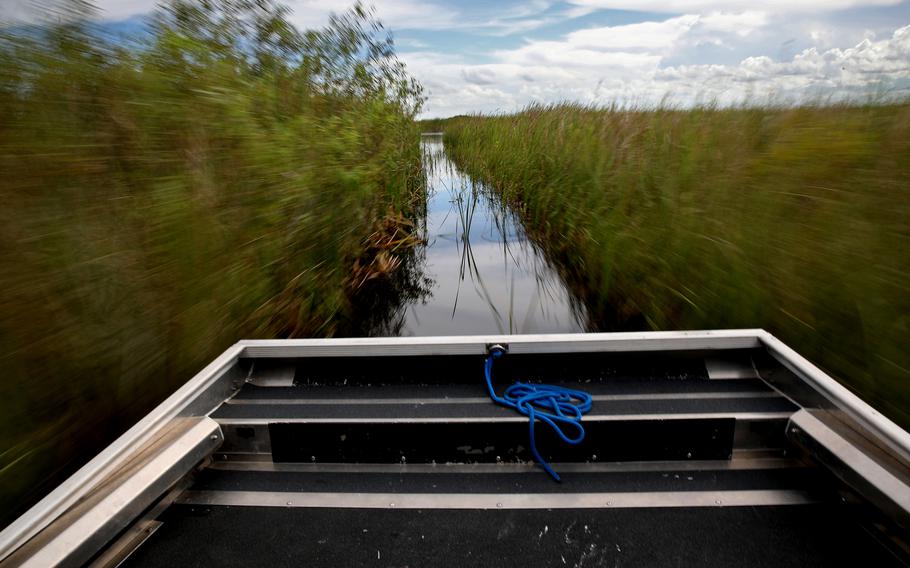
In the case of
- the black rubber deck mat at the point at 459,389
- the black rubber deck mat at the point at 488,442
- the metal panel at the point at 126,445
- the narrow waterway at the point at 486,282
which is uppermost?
the metal panel at the point at 126,445

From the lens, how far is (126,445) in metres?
1.16

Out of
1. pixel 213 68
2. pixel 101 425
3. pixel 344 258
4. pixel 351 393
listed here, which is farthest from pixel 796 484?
pixel 344 258

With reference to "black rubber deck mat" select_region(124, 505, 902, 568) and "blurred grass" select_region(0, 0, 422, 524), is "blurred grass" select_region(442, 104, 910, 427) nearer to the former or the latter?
"black rubber deck mat" select_region(124, 505, 902, 568)

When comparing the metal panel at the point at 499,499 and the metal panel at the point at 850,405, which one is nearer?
the metal panel at the point at 850,405

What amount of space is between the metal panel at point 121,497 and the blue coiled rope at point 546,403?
2.66 feet

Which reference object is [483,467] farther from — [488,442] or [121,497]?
[121,497]

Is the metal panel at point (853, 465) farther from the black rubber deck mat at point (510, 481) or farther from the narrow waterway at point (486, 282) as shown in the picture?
the narrow waterway at point (486, 282)

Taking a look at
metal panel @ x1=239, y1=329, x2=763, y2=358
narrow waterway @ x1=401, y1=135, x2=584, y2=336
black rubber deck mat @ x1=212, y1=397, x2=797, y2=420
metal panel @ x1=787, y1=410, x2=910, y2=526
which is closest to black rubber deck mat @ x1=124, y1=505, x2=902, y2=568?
metal panel @ x1=787, y1=410, x2=910, y2=526

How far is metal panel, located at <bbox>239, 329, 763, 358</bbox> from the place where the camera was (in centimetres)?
157

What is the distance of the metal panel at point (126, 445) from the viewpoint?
0.93 metres

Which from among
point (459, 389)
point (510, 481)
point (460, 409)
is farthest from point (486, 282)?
point (510, 481)

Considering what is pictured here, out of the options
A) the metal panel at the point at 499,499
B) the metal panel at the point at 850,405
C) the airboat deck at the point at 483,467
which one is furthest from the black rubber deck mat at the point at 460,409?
the metal panel at the point at 499,499

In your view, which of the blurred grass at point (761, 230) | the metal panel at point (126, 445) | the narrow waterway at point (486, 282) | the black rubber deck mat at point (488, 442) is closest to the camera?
the metal panel at point (126, 445)

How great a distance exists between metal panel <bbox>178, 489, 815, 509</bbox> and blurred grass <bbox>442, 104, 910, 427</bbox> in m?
0.78
